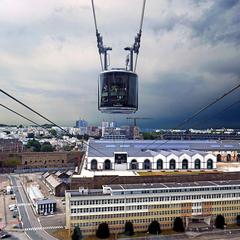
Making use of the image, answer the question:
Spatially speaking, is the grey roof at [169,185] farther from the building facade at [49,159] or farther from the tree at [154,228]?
the building facade at [49,159]

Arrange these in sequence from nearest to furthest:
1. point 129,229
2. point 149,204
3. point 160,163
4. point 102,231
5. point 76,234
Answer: point 76,234
point 102,231
point 129,229
point 149,204
point 160,163

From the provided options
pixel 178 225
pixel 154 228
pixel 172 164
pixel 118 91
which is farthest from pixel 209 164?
pixel 118 91

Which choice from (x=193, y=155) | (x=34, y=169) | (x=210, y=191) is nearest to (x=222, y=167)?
(x=193, y=155)

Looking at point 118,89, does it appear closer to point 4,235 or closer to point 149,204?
point 149,204

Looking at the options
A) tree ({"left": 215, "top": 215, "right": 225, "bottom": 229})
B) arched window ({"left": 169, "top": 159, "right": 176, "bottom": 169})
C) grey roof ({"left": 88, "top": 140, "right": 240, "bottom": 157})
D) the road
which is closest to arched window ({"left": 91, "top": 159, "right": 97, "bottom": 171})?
grey roof ({"left": 88, "top": 140, "right": 240, "bottom": 157})

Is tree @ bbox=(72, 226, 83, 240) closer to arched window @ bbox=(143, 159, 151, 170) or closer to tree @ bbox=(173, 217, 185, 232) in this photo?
tree @ bbox=(173, 217, 185, 232)

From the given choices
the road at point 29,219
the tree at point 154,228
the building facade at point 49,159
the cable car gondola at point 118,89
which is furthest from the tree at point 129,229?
the building facade at point 49,159

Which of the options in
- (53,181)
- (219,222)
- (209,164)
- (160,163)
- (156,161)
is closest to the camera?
(219,222)
